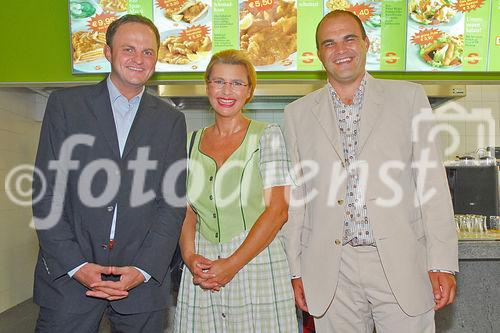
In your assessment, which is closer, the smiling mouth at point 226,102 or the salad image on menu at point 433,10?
the smiling mouth at point 226,102

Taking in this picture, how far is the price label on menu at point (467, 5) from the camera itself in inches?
141

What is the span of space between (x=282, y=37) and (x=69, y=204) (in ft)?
6.70

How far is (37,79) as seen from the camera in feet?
12.1

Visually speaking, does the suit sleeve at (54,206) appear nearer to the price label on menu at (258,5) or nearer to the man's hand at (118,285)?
the man's hand at (118,285)

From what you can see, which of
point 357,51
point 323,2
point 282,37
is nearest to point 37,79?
point 282,37

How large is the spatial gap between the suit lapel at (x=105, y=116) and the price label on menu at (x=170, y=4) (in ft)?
5.46

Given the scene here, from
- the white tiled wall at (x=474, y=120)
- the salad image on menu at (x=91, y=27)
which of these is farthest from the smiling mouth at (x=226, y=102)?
the white tiled wall at (x=474, y=120)

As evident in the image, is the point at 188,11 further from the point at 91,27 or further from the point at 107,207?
the point at 107,207

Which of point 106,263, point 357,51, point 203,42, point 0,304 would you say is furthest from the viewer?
point 0,304

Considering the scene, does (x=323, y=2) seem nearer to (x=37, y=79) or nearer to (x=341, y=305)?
Result: (x=37, y=79)

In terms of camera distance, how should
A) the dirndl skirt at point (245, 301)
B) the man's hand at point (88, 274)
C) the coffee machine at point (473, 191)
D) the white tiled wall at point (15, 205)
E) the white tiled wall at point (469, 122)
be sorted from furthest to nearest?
the white tiled wall at point (469, 122), the white tiled wall at point (15, 205), the coffee machine at point (473, 191), the dirndl skirt at point (245, 301), the man's hand at point (88, 274)

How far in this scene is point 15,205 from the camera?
16.4ft

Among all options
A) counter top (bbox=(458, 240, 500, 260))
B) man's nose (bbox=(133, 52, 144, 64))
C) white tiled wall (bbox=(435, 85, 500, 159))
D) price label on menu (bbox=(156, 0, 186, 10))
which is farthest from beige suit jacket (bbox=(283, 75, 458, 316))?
white tiled wall (bbox=(435, 85, 500, 159))

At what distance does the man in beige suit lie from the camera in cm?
193
